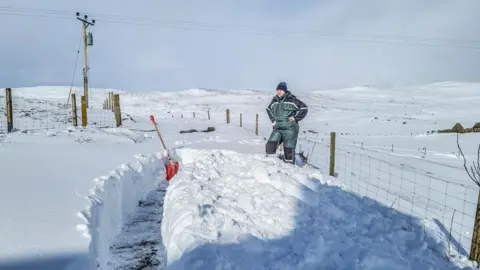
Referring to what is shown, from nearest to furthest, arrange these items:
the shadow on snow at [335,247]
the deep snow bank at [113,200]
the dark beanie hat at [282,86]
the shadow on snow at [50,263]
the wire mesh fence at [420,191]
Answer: the shadow on snow at [50,263] → the shadow on snow at [335,247] → the deep snow bank at [113,200] → the wire mesh fence at [420,191] → the dark beanie hat at [282,86]

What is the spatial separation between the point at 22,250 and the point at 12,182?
6.53 feet

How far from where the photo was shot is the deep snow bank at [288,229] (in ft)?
11.0

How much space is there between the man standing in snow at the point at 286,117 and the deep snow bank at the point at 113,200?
3.01 meters

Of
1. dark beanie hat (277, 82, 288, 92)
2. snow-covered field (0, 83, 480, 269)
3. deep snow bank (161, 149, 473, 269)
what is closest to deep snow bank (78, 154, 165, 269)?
snow-covered field (0, 83, 480, 269)

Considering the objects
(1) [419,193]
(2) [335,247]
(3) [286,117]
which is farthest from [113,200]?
(1) [419,193]

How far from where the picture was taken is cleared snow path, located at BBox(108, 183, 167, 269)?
4090 millimetres

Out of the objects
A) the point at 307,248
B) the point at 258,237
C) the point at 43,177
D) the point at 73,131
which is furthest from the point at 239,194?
the point at 73,131

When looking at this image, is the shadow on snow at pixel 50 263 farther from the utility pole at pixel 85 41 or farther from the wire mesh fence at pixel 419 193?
the utility pole at pixel 85 41

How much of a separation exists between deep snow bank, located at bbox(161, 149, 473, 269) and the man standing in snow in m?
1.59

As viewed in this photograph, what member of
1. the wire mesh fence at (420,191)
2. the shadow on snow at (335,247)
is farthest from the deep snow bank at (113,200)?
the wire mesh fence at (420,191)

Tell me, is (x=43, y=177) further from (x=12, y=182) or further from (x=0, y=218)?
(x=0, y=218)

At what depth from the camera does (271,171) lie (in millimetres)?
6082

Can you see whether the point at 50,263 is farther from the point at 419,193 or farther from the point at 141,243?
Result: the point at 419,193

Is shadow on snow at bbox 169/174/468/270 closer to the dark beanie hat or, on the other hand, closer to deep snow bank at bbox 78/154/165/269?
deep snow bank at bbox 78/154/165/269
